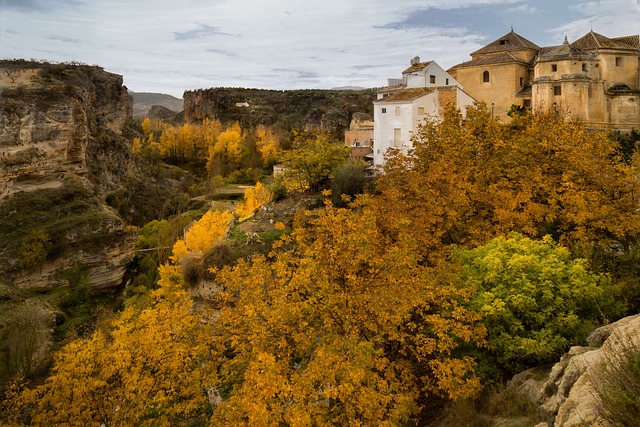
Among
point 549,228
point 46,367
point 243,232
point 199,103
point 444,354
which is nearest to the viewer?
point 444,354

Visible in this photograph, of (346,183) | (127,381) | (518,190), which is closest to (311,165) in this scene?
(346,183)

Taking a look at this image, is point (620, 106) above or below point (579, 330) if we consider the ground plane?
above

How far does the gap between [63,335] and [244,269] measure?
72.5 ft

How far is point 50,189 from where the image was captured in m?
43.2

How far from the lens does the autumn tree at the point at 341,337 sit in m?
9.54

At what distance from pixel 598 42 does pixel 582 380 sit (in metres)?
35.1

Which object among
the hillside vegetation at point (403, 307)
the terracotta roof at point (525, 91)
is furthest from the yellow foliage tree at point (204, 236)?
the terracotta roof at point (525, 91)

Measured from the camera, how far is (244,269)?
46.4 ft

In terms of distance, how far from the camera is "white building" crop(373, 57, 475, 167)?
1257 inches

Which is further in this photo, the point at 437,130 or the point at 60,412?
the point at 437,130

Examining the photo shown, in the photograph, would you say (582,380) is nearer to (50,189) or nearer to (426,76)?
(426,76)

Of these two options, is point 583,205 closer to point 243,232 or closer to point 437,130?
point 437,130

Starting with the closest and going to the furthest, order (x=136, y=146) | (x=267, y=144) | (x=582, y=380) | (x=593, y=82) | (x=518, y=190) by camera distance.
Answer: (x=582, y=380) → (x=518, y=190) → (x=593, y=82) → (x=267, y=144) → (x=136, y=146)

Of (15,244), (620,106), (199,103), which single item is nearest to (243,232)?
(15,244)
